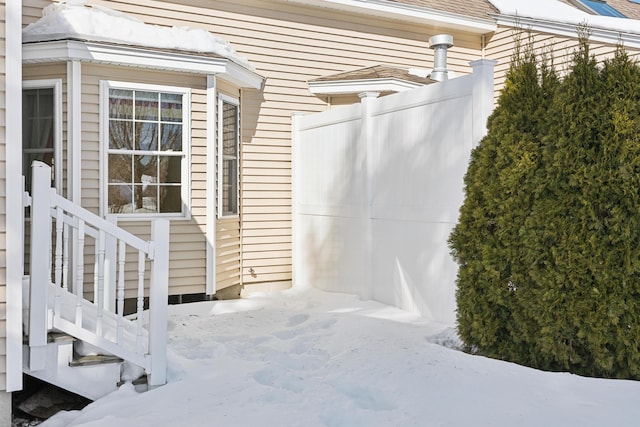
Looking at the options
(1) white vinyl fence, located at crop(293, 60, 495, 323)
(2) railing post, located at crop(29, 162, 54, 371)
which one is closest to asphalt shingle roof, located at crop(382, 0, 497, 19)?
(1) white vinyl fence, located at crop(293, 60, 495, 323)

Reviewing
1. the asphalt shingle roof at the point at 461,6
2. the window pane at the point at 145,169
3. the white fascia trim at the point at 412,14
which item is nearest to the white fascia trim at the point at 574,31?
the white fascia trim at the point at 412,14

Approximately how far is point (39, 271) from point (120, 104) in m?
3.37

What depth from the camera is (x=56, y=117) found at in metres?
6.30

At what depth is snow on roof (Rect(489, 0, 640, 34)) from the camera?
930 cm

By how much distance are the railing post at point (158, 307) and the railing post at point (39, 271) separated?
0.62 meters

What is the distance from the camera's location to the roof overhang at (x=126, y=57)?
6074 millimetres

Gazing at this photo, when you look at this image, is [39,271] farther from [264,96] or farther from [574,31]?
[574,31]

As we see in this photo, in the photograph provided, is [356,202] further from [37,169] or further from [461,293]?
[37,169]

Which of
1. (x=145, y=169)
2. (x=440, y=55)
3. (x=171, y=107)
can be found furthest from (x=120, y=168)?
(x=440, y=55)

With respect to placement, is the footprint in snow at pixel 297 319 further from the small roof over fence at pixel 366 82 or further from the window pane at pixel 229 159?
the small roof over fence at pixel 366 82

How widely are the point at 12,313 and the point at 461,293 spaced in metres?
2.93

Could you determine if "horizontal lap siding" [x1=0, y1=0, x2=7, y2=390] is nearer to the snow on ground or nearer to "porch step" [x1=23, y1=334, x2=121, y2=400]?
"porch step" [x1=23, y1=334, x2=121, y2=400]

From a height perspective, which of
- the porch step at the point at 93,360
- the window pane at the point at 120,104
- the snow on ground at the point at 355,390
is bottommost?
the snow on ground at the point at 355,390

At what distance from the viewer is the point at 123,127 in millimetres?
6582
